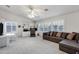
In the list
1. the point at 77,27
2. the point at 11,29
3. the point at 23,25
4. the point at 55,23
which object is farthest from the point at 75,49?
the point at 23,25

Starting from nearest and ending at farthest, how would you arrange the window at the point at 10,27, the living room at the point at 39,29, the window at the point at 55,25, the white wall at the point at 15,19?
the living room at the point at 39,29, the white wall at the point at 15,19, the window at the point at 55,25, the window at the point at 10,27

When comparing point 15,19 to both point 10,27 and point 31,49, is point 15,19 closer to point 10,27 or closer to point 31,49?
point 10,27

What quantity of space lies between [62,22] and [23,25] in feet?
18.0

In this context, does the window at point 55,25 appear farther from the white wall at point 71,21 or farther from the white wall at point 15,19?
the white wall at point 15,19

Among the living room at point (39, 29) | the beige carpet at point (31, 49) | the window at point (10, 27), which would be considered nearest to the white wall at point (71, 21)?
the living room at point (39, 29)

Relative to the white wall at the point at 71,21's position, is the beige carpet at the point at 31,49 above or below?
below

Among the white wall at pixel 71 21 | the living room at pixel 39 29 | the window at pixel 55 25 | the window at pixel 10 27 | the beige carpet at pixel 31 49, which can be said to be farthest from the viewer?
the window at pixel 10 27

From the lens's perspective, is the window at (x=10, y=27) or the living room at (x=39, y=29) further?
the window at (x=10, y=27)

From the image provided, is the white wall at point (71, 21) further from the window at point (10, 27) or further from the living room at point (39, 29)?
the window at point (10, 27)

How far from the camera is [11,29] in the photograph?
843 cm

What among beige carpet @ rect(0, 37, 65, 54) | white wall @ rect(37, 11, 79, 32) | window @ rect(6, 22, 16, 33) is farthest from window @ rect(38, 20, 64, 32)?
window @ rect(6, 22, 16, 33)

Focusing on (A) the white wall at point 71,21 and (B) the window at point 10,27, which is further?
(B) the window at point 10,27

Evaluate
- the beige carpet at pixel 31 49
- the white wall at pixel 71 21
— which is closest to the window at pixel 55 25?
the white wall at pixel 71 21

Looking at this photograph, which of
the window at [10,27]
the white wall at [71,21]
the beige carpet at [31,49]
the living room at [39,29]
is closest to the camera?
the beige carpet at [31,49]
